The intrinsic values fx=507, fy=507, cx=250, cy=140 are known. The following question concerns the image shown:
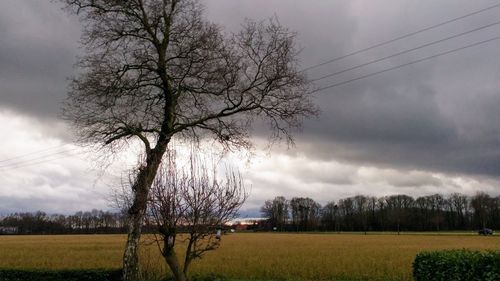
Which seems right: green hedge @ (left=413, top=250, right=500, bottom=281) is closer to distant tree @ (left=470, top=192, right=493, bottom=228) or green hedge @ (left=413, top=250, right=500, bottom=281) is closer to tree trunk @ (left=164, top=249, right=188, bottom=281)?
tree trunk @ (left=164, top=249, right=188, bottom=281)

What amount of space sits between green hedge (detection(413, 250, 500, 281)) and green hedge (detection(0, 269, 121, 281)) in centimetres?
1401

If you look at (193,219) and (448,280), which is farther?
(193,219)

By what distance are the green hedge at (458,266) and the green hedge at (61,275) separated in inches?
552

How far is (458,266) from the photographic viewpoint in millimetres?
13320

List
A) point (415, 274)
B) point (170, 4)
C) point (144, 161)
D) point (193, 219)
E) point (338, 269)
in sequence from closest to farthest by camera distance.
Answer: point (193, 219) < point (415, 274) < point (144, 161) < point (170, 4) < point (338, 269)

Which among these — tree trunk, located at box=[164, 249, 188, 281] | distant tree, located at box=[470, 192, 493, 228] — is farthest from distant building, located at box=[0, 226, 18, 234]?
tree trunk, located at box=[164, 249, 188, 281]

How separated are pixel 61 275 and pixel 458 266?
19.4m

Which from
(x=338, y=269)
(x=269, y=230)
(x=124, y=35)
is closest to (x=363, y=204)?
(x=269, y=230)

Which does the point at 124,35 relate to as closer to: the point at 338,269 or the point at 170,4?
the point at 170,4

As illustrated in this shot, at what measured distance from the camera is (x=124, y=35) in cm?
2294

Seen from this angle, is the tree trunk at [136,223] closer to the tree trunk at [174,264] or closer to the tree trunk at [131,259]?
the tree trunk at [131,259]

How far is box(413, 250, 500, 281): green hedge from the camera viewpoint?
40.9ft

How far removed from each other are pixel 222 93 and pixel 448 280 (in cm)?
1280

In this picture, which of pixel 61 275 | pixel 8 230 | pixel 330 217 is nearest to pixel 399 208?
pixel 330 217
